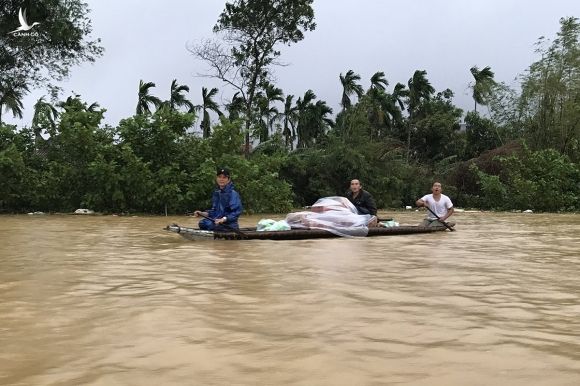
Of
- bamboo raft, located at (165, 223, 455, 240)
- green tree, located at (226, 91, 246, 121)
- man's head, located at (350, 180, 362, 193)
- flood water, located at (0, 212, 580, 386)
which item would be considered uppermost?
green tree, located at (226, 91, 246, 121)

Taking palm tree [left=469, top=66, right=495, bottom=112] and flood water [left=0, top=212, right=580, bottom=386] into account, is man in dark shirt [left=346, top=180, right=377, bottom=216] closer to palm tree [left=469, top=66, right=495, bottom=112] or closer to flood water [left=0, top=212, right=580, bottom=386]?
flood water [left=0, top=212, right=580, bottom=386]

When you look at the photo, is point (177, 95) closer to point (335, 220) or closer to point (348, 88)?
point (348, 88)

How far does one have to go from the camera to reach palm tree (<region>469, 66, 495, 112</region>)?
31808mm

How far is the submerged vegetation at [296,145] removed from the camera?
1712 cm

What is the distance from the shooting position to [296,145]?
37531 millimetres

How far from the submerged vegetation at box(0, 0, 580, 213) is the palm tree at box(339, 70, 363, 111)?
64 mm

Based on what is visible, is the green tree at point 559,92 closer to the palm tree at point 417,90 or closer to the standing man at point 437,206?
the palm tree at point 417,90

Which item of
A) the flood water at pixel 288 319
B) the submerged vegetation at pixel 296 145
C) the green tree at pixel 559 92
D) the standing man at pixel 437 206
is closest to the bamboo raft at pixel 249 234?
the flood water at pixel 288 319

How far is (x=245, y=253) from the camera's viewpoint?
7062 mm

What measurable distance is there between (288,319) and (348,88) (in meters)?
31.8

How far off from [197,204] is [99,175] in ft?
9.47

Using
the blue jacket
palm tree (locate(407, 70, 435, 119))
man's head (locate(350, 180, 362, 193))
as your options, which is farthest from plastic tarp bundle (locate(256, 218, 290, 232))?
palm tree (locate(407, 70, 435, 119))

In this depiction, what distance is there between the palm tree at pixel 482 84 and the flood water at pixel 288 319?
26739 millimetres

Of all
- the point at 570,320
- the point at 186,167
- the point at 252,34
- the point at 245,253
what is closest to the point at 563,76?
the point at 252,34
